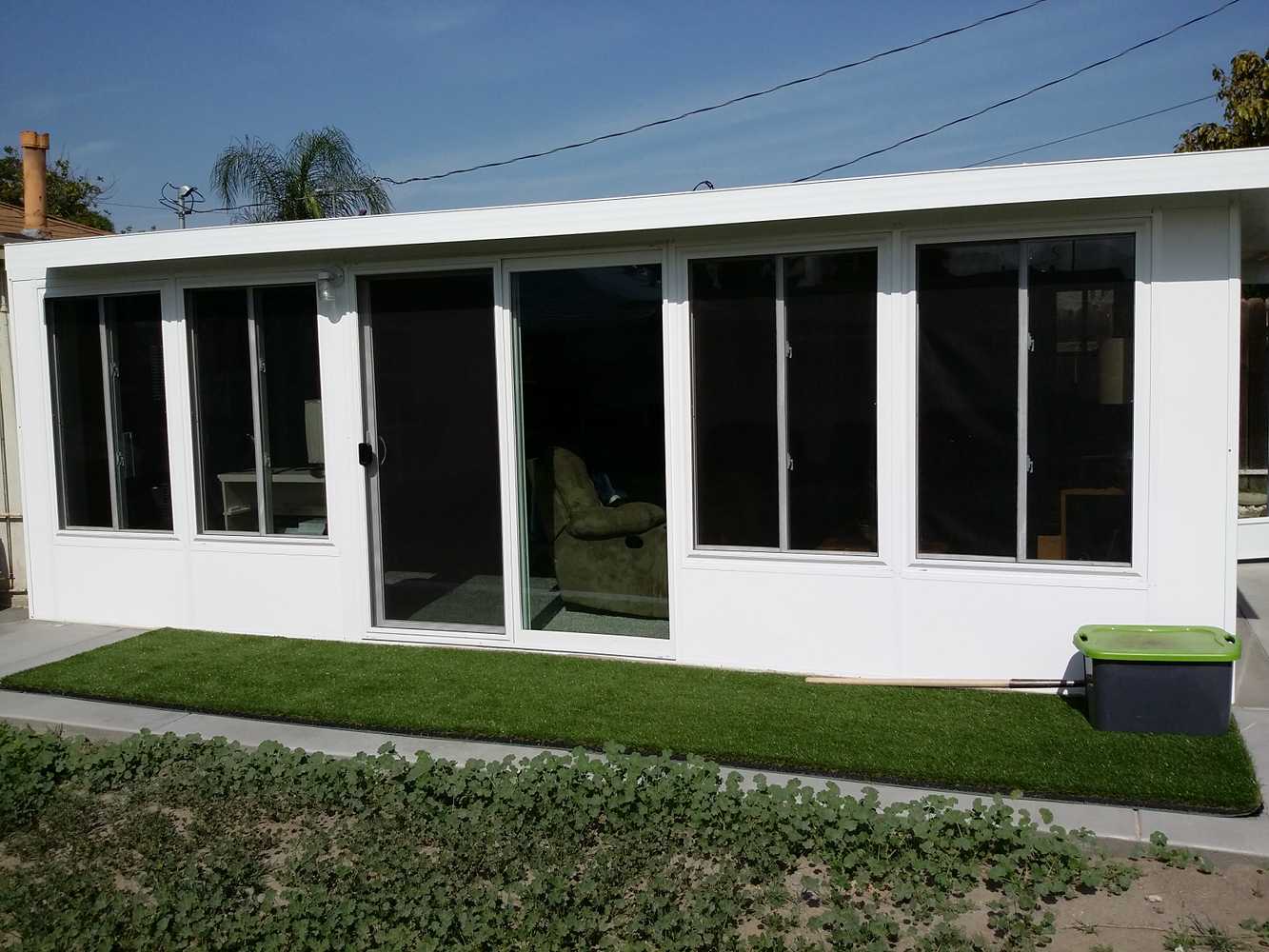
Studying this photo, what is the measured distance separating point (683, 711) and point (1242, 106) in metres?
9.52

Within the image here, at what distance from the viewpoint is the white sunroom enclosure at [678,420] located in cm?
543

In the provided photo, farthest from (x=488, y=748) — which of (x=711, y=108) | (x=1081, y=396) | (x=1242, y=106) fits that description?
(x=711, y=108)

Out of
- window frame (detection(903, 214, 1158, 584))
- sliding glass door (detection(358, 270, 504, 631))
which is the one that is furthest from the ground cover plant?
sliding glass door (detection(358, 270, 504, 631))

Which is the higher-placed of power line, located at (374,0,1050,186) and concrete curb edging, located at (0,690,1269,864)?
power line, located at (374,0,1050,186)

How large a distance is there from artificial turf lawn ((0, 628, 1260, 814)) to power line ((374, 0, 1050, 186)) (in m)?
11.8

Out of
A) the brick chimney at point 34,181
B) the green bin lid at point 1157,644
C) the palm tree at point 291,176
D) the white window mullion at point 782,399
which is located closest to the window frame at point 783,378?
the white window mullion at point 782,399

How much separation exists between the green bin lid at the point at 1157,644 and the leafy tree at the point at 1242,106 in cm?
792

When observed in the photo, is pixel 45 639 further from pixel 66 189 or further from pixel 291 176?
pixel 66 189

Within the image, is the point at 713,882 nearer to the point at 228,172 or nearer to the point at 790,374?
the point at 790,374

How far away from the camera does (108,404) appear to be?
7.56 metres

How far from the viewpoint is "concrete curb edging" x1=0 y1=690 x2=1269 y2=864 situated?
13.1ft

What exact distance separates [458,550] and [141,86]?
21.3 metres

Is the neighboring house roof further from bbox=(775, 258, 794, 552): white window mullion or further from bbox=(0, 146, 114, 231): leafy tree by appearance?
bbox=(0, 146, 114, 231): leafy tree

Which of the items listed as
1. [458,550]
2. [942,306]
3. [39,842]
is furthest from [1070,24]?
[39,842]
